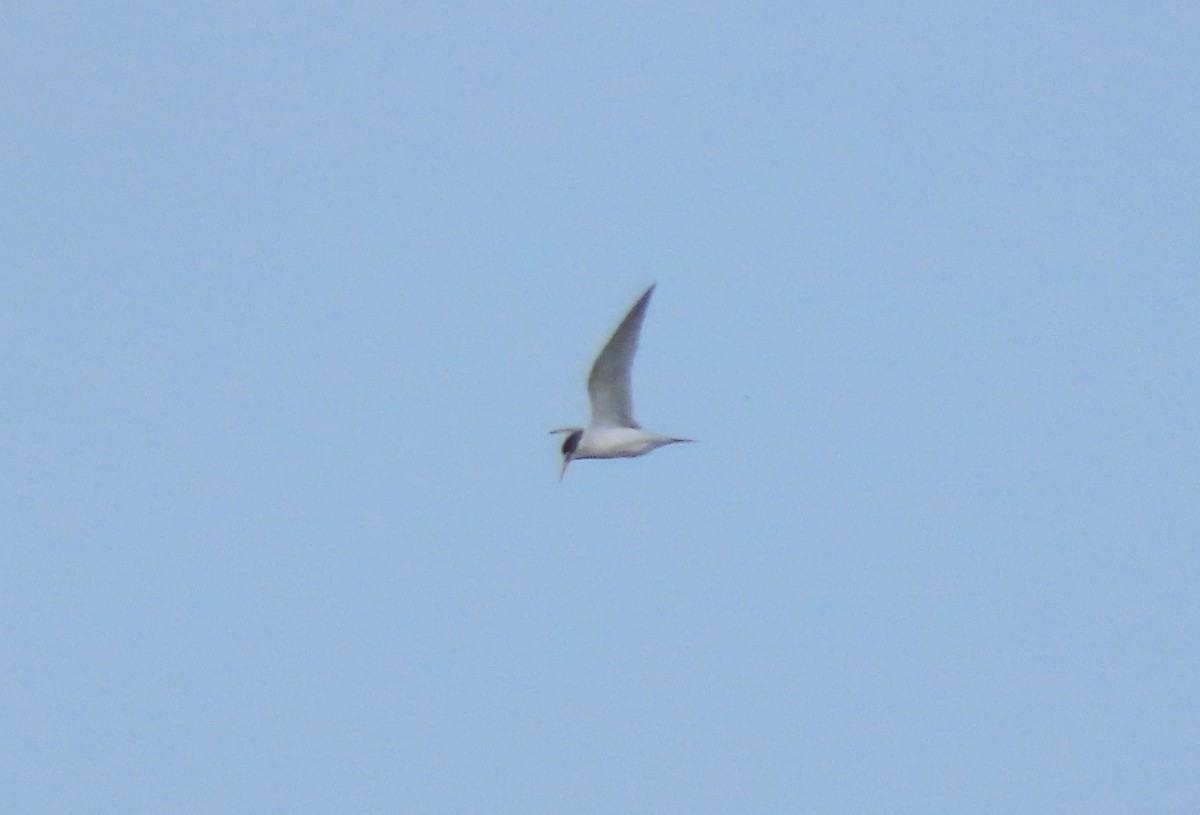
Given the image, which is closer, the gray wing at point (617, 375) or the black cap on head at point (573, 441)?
the gray wing at point (617, 375)

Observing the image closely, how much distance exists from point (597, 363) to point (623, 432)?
1.06m

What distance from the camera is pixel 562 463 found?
166 ft

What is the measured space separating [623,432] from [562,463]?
1053mm

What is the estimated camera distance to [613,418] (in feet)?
164

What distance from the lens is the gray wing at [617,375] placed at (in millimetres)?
A: 48750

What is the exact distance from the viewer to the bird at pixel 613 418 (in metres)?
49.2

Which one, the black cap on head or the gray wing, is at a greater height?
the gray wing

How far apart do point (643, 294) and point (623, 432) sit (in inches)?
91.5

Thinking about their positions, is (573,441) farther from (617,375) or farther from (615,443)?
(617,375)

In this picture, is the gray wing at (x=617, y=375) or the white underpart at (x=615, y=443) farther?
the white underpart at (x=615, y=443)

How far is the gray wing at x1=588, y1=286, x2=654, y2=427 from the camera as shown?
160 feet

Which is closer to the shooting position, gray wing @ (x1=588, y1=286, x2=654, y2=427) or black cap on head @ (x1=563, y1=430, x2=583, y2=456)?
gray wing @ (x1=588, y1=286, x2=654, y2=427)

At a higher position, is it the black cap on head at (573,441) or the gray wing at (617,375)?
the gray wing at (617,375)

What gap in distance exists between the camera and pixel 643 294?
48.3 m
